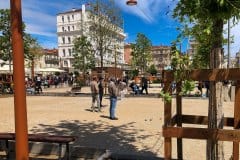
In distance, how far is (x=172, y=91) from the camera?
18.1 feet

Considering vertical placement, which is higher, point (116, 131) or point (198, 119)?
point (198, 119)

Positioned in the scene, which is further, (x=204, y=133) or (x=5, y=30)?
(x=5, y=30)

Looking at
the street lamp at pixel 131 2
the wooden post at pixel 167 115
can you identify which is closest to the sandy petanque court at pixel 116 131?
the wooden post at pixel 167 115

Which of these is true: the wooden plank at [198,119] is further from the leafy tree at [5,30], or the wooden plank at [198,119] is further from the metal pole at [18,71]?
the leafy tree at [5,30]

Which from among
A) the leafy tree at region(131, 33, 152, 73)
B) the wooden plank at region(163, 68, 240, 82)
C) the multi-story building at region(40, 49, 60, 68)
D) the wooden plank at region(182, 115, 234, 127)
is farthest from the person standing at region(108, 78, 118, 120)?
the multi-story building at region(40, 49, 60, 68)

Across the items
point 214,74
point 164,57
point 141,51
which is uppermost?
point 141,51

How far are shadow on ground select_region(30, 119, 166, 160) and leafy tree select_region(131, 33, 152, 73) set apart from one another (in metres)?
61.8

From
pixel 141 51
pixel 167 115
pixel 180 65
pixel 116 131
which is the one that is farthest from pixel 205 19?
pixel 141 51

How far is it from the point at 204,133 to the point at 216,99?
0.55 metres

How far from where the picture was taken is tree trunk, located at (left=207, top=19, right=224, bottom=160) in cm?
539

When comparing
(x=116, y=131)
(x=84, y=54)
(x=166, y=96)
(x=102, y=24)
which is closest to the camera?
(x=166, y=96)

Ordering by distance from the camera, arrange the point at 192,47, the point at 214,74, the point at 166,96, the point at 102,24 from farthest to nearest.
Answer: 1. the point at 102,24
2. the point at 192,47
3. the point at 166,96
4. the point at 214,74

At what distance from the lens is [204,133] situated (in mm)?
5242

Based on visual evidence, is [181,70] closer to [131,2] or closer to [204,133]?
[204,133]
